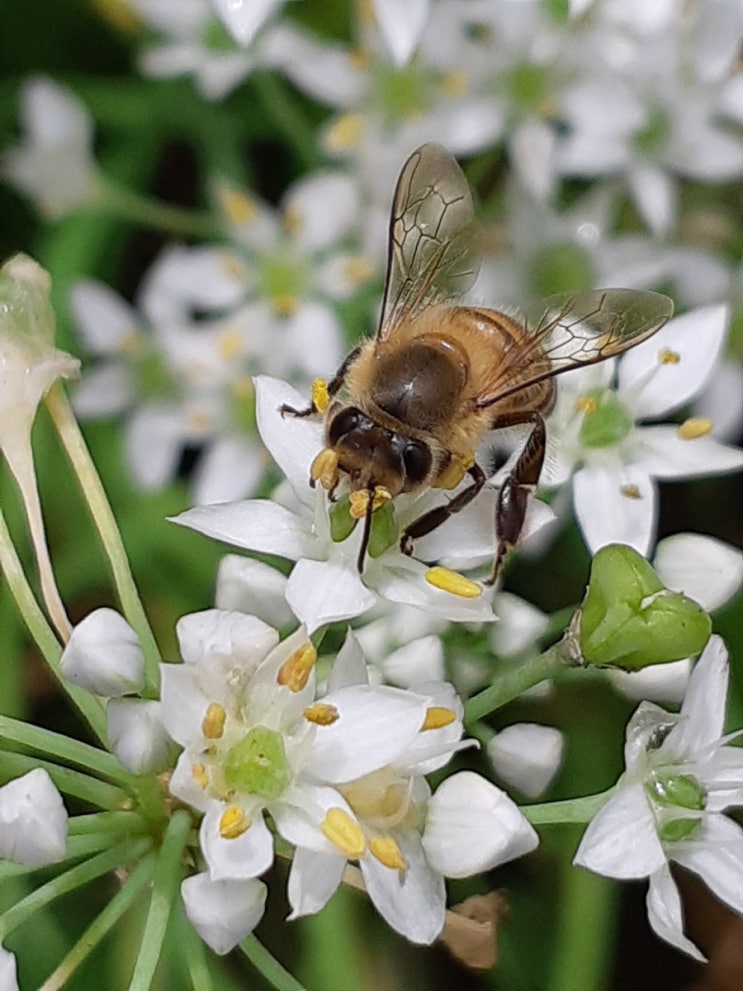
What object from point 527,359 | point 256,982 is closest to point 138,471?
point 256,982

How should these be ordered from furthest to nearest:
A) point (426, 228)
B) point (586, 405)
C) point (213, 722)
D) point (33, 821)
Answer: point (586, 405), point (426, 228), point (213, 722), point (33, 821)

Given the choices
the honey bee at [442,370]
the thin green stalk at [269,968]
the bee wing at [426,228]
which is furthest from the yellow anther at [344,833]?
the bee wing at [426,228]

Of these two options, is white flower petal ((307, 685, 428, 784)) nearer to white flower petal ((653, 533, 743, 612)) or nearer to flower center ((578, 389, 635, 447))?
white flower petal ((653, 533, 743, 612))

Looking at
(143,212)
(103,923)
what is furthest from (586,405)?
(143,212)

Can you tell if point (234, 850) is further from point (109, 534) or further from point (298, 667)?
point (109, 534)

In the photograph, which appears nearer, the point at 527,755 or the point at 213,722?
the point at 213,722

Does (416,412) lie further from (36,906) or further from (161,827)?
(36,906)

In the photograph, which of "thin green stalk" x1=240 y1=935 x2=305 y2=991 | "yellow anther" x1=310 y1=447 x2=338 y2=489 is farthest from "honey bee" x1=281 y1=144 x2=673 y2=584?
"thin green stalk" x1=240 y1=935 x2=305 y2=991
